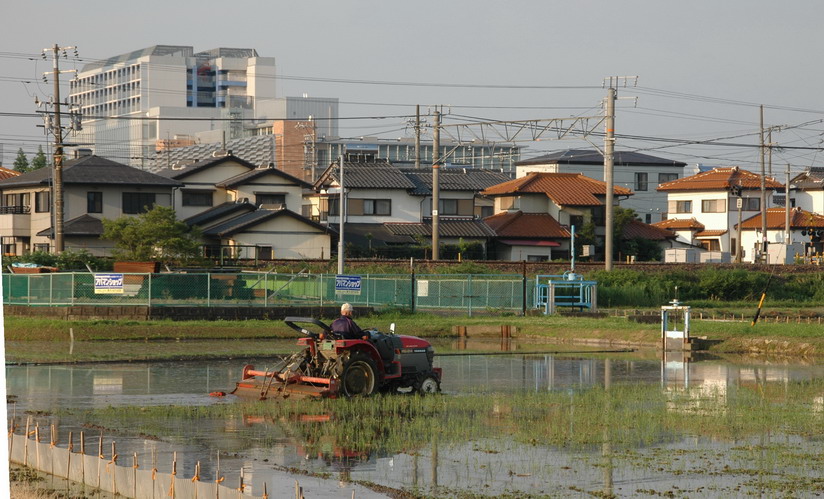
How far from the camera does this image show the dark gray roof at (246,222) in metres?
52.3

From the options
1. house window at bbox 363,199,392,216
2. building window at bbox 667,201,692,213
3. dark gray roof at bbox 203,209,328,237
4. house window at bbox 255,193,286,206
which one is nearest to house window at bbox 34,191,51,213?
dark gray roof at bbox 203,209,328,237

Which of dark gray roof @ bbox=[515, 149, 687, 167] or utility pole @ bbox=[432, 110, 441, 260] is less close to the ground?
dark gray roof @ bbox=[515, 149, 687, 167]

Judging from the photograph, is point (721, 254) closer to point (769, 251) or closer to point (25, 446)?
point (769, 251)

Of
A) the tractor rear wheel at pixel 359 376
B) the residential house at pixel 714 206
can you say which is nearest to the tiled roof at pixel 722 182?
the residential house at pixel 714 206

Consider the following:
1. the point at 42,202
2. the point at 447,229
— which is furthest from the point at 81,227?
the point at 447,229

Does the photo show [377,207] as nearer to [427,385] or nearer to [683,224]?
[683,224]

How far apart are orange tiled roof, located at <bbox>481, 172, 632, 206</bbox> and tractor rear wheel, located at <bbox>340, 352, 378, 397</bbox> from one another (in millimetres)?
46739

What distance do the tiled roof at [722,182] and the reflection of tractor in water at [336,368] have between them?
6049cm

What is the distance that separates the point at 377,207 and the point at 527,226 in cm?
911

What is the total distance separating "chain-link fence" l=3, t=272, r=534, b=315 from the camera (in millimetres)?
31484

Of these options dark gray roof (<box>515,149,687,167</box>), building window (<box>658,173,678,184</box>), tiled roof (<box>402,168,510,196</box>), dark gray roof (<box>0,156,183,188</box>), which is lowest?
dark gray roof (<box>0,156,183,188</box>)

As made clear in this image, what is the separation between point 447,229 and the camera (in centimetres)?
6112

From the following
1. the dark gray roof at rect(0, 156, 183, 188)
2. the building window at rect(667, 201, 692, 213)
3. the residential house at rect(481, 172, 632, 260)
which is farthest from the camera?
the building window at rect(667, 201, 692, 213)

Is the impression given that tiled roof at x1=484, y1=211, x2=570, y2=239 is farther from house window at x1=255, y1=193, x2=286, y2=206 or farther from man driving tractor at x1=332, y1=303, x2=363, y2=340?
man driving tractor at x1=332, y1=303, x2=363, y2=340
